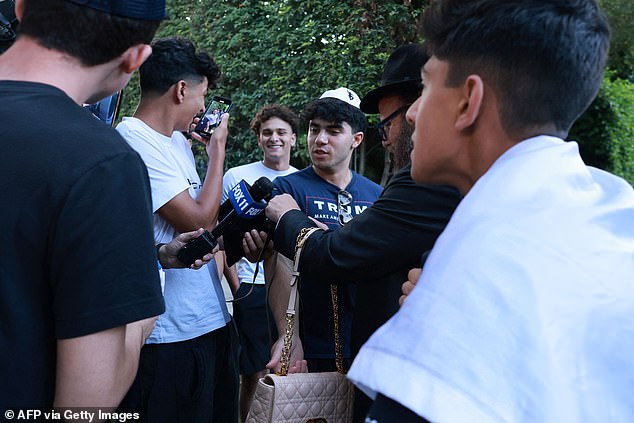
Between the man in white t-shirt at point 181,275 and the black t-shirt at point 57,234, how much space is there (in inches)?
60.1

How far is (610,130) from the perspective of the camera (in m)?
10.8

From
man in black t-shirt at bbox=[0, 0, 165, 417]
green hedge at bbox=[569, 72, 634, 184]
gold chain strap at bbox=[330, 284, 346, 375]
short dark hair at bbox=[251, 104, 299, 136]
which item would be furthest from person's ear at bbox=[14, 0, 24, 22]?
green hedge at bbox=[569, 72, 634, 184]

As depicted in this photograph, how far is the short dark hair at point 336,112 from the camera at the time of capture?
4.03 m

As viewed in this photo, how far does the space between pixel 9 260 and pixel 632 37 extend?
579 inches

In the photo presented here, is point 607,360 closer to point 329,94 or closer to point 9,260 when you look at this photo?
point 9,260

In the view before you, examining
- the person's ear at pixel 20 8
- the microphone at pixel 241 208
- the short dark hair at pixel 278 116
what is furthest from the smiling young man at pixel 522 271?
the short dark hair at pixel 278 116

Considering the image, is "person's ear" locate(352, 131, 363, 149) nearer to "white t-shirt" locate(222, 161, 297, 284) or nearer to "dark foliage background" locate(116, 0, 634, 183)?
"white t-shirt" locate(222, 161, 297, 284)

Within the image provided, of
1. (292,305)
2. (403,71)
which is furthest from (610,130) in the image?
(292,305)

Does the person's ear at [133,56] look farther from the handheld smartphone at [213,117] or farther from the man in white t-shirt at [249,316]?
the man in white t-shirt at [249,316]

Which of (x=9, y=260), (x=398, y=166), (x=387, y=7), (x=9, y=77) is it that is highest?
(x=387, y=7)

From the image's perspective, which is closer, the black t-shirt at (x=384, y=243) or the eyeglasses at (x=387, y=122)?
the black t-shirt at (x=384, y=243)

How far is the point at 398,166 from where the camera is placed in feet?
8.80

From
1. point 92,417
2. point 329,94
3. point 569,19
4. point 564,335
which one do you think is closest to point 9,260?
point 92,417

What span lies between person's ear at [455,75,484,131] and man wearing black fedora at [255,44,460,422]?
0.83 metres
